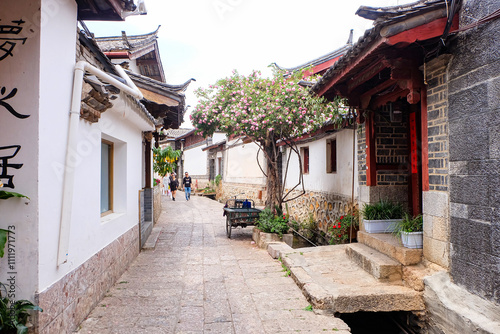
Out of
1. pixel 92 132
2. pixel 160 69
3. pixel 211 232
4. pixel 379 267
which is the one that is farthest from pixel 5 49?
pixel 160 69

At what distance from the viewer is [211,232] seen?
9062 millimetres

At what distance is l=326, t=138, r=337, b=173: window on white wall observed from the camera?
27.2 ft

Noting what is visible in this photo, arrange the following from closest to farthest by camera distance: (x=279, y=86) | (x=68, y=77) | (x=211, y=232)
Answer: (x=68, y=77), (x=279, y=86), (x=211, y=232)

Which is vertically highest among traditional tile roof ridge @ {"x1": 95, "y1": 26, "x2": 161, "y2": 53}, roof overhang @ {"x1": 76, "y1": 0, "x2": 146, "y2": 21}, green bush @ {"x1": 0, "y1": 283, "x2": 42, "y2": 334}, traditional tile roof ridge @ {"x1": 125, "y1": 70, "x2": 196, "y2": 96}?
traditional tile roof ridge @ {"x1": 95, "y1": 26, "x2": 161, "y2": 53}

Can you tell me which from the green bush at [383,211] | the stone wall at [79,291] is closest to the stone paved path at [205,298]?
the stone wall at [79,291]

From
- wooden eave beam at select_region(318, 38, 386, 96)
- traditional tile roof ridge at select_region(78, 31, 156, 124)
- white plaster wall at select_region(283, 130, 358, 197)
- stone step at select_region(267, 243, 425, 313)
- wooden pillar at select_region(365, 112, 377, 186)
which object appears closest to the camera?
traditional tile roof ridge at select_region(78, 31, 156, 124)

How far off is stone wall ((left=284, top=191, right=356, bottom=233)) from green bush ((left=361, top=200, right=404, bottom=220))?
139 centimetres

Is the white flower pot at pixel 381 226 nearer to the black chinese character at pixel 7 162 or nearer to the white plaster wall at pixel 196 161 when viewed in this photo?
the black chinese character at pixel 7 162

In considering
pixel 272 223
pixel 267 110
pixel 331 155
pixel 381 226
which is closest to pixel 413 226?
pixel 381 226

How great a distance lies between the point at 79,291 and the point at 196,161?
74.7 feet

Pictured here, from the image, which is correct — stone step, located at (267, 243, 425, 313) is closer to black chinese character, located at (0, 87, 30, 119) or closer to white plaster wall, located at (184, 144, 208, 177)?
black chinese character, located at (0, 87, 30, 119)

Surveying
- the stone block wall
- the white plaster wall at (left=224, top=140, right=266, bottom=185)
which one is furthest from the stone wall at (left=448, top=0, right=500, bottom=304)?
the white plaster wall at (left=224, top=140, right=266, bottom=185)

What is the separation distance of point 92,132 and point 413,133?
4.80 m

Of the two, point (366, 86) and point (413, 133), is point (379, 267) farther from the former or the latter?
point (366, 86)
